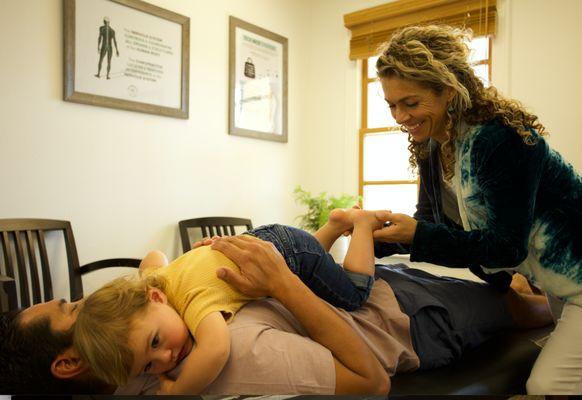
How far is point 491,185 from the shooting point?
1270 mm

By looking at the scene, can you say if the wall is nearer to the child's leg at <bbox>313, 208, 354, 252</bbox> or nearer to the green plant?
the green plant

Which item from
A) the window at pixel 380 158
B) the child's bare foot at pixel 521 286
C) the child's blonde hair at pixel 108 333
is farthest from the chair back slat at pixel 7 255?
the window at pixel 380 158

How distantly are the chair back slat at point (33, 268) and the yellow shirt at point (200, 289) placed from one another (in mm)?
1416

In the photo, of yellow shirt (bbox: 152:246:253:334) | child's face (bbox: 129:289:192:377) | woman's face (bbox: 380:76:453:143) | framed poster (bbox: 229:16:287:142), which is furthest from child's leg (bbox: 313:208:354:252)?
framed poster (bbox: 229:16:287:142)

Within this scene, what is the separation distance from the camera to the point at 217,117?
11.8 feet

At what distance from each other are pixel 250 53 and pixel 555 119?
2.28 m

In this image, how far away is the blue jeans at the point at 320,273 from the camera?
129 centimetres

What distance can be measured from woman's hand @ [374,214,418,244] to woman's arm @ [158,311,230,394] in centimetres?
61

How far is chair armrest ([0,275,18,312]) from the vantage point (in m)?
1.81

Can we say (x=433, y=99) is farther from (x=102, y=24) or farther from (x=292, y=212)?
(x=292, y=212)

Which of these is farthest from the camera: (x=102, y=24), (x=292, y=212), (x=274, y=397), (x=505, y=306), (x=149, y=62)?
(x=292, y=212)

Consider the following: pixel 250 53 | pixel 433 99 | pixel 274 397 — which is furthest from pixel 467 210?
pixel 250 53

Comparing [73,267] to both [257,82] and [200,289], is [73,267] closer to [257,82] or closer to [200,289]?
[200,289]

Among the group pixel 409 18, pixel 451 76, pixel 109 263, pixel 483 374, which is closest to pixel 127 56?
pixel 109 263
